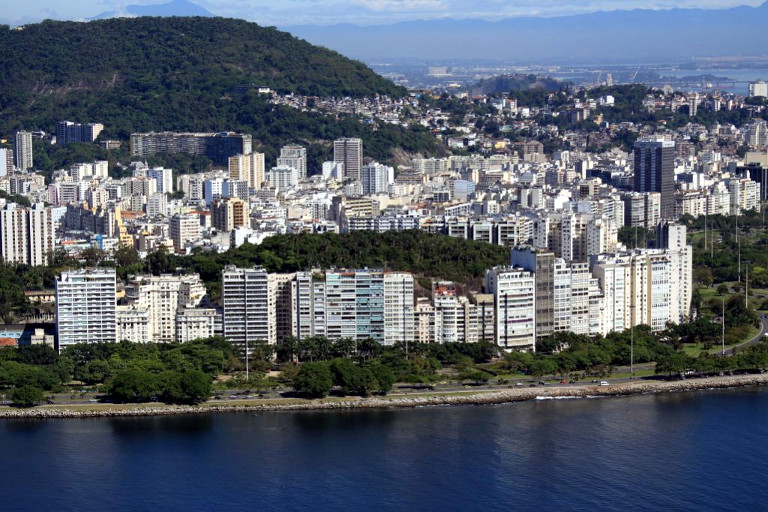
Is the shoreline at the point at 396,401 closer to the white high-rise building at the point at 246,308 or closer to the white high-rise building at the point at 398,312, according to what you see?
the white high-rise building at the point at 398,312

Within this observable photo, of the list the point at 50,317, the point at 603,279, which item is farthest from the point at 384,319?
the point at 50,317

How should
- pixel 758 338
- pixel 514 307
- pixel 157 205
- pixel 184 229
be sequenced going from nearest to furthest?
pixel 514 307 < pixel 758 338 < pixel 184 229 < pixel 157 205

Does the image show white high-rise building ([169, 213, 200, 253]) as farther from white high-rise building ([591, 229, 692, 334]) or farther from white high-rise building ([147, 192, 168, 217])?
white high-rise building ([591, 229, 692, 334])

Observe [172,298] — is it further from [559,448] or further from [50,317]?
[559,448]

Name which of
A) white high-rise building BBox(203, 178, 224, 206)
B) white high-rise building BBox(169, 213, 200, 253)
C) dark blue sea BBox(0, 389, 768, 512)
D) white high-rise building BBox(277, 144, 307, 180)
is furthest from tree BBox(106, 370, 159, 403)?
white high-rise building BBox(277, 144, 307, 180)

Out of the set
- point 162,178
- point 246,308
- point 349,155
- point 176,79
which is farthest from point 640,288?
point 176,79

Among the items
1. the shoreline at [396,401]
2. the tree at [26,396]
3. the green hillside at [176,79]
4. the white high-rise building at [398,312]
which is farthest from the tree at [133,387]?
the green hillside at [176,79]

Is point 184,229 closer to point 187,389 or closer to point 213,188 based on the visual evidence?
point 213,188
